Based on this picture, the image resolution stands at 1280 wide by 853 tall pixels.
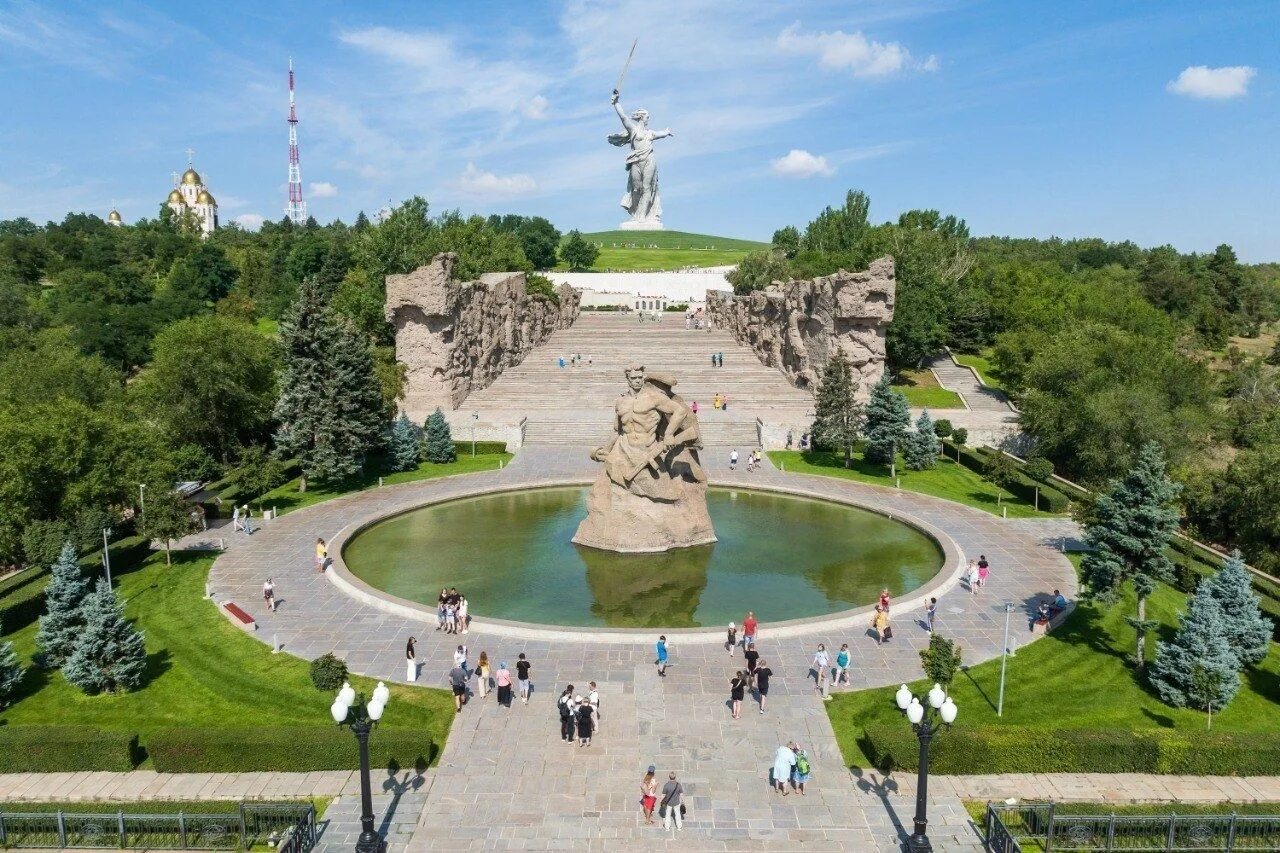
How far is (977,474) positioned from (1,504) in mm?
34477

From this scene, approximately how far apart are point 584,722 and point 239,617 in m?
10.1

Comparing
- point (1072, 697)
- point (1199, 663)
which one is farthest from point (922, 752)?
point (1199, 663)

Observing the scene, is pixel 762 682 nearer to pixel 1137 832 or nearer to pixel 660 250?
pixel 1137 832

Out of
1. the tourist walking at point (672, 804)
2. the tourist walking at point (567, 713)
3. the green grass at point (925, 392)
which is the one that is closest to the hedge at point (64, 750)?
the tourist walking at point (567, 713)

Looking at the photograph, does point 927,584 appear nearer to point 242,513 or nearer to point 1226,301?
point 242,513

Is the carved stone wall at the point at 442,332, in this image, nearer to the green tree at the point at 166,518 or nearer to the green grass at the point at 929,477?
the green grass at the point at 929,477

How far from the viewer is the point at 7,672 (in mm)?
15336

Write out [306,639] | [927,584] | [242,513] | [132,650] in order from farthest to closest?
1. [242,513]
2. [927,584]
3. [306,639]
4. [132,650]

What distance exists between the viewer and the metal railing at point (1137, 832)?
11383 millimetres

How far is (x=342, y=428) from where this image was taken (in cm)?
3105

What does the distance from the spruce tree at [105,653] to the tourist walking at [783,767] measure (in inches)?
496

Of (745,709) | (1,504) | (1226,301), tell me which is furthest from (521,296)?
(1226,301)

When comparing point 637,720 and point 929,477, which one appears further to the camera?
point 929,477

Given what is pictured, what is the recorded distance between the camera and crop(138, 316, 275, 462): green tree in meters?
35.3
